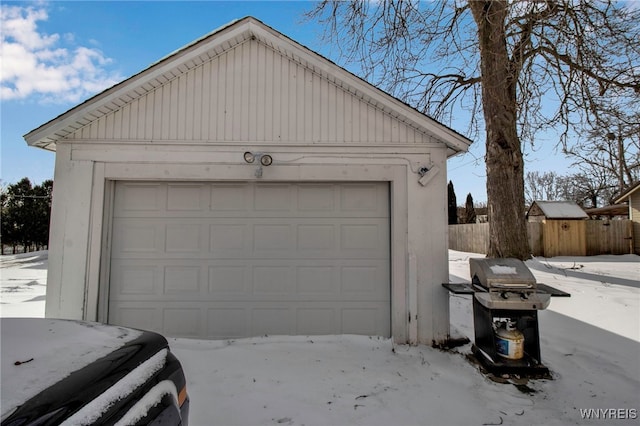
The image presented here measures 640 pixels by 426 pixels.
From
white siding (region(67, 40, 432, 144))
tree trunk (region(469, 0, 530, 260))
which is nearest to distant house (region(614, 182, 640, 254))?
tree trunk (region(469, 0, 530, 260))

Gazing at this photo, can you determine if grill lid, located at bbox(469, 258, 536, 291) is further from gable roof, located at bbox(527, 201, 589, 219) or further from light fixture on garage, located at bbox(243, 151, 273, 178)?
gable roof, located at bbox(527, 201, 589, 219)

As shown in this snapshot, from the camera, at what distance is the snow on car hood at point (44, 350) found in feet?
4.36

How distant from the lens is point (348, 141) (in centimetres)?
498

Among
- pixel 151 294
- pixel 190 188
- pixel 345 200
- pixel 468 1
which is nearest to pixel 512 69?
pixel 468 1

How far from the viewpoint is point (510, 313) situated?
3.89m

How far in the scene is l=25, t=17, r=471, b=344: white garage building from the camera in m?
4.81

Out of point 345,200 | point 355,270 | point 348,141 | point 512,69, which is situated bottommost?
point 355,270

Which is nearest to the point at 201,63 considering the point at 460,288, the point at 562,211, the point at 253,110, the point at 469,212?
the point at 253,110

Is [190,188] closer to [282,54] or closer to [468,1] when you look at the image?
[282,54]

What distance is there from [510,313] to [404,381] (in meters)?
1.48

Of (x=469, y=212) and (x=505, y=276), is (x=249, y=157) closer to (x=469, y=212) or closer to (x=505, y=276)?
(x=505, y=276)

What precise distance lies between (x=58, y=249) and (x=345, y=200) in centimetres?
423

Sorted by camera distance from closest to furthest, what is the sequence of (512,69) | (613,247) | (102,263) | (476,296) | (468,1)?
(476,296)
(102,263)
(512,69)
(468,1)
(613,247)

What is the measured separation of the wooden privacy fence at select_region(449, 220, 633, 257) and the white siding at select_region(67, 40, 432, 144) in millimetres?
12958
